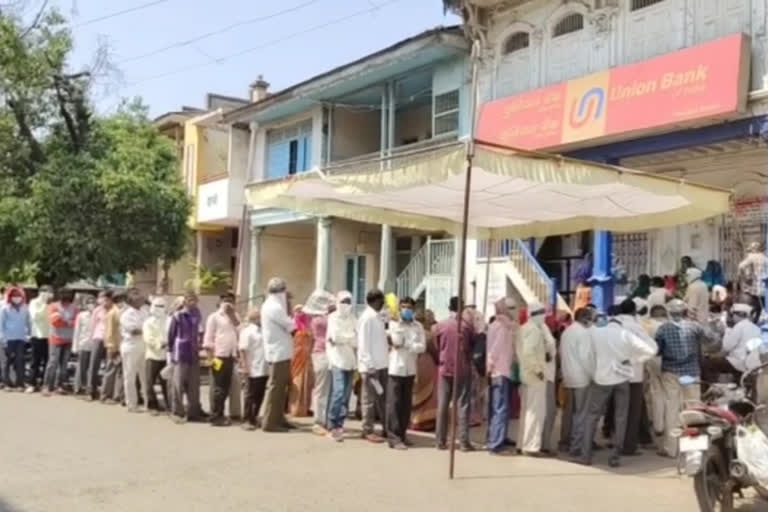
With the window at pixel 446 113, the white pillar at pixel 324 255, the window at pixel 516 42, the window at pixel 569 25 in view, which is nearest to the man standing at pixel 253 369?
the window at pixel 569 25

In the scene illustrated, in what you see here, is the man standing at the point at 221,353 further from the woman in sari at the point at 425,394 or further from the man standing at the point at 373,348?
the woman in sari at the point at 425,394

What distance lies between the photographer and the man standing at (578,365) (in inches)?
352

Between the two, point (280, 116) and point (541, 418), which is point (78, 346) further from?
point (280, 116)

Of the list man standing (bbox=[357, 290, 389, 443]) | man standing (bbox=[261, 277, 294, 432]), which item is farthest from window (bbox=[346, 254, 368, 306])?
man standing (bbox=[357, 290, 389, 443])

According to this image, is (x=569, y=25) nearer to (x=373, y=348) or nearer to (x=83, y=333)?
(x=373, y=348)

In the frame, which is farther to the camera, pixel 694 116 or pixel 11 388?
pixel 11 388

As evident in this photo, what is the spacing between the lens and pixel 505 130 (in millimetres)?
16141

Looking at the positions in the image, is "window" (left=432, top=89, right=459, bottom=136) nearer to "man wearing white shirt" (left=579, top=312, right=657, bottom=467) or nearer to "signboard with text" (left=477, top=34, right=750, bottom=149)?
"signboard with text" (left=477, top=34, right=750, bottom=149)

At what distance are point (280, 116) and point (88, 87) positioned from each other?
5.78 m

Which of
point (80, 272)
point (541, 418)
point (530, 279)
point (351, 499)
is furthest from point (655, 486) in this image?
point (80, 272)

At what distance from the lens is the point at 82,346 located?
13547 millimetres

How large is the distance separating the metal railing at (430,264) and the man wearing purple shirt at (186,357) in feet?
26.0

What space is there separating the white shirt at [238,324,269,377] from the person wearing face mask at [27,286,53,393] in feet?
16.8

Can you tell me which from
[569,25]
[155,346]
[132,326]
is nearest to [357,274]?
[569,25]
